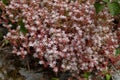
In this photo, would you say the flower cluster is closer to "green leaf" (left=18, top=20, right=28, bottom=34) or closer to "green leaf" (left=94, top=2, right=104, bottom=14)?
"green leaf" (left=18, top=20, right=28, bottom=34)

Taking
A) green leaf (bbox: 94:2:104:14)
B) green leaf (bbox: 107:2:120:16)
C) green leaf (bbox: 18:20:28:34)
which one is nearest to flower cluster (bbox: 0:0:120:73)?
green leaf (bbox: 18:20:28:34)

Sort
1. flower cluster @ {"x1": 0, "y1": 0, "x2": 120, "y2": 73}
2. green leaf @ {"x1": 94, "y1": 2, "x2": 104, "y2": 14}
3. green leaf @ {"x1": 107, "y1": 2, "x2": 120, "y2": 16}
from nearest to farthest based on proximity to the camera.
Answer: flower cluster @ {"x1": 0, "y1": 0, "x2": 120, "y2": 73} < green leaf @ {"x1": 107, "y1": 2, "x2": 120, "y2": 16} < green leaf @ {"x1": 94, "y1": 2, "x2": 104, "y2": 14}

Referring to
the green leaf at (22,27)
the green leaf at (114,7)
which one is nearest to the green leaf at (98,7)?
the green leaf at (114,7)

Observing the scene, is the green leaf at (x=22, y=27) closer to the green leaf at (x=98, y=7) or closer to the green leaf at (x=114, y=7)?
the green leaf at (x=98, y=7)

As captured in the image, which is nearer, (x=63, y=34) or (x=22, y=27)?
(x=63, y=34)

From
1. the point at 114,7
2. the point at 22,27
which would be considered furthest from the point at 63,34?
the point at 114,7

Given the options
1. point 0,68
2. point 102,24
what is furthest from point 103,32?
point 0,68

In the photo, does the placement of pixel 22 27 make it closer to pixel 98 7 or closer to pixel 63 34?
pixel 63 34

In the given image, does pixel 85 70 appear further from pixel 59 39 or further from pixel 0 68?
pixel 0 68

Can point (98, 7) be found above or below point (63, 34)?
above
